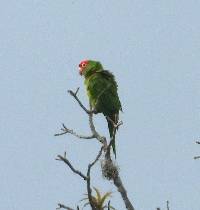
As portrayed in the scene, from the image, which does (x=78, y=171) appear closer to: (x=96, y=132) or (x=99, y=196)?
(x=99, y=196)

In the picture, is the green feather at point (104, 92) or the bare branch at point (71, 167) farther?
the green feather at point (104, 92)

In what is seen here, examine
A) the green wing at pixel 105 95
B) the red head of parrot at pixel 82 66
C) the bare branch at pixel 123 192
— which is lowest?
the bare branch at pixel 123 192

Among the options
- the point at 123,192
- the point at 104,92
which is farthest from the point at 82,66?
the point at 123,192

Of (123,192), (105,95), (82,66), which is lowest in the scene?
(123,192)

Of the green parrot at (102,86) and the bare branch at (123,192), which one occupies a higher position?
the green parrot at (102,86)

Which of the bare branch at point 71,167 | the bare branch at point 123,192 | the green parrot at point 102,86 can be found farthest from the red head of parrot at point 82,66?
the bare branch at point 71,167

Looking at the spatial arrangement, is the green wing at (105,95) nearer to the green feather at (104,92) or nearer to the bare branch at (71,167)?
the green feather at (104,92)

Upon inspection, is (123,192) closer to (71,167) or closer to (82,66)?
(71,167)

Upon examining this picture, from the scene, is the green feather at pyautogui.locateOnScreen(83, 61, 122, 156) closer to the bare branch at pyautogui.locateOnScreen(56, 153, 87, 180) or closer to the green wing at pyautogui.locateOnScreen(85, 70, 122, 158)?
the green wing at pyautogui.locateOnScreen(85, 70, 122, 158)

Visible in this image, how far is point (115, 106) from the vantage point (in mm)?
10602

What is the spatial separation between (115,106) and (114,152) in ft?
5.27

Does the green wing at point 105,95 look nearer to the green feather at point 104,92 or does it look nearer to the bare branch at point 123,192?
the green feather at point 104,92

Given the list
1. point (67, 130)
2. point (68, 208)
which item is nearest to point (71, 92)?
point (67, 130)

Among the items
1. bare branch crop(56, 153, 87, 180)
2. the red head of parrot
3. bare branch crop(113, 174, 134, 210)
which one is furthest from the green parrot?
bare branch crop(56, 153, 87, 180)
